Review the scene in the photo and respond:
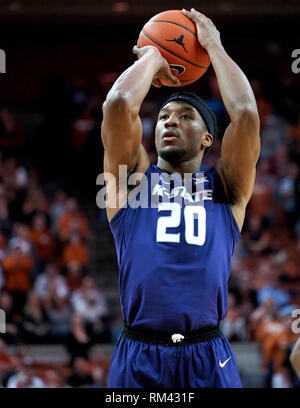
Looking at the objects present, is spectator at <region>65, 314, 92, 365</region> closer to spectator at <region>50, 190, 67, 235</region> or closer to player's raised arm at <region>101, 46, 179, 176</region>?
spectator at <region>50, 190, 67, 235</region>

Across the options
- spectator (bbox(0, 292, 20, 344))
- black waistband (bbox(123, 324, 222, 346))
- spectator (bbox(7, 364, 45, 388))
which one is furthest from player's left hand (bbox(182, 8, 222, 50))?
spectator (bbox(0, 292, 20, 344))

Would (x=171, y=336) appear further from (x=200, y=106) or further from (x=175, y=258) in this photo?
(x=200, y=106)

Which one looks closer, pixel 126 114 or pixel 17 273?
pixel 126 114

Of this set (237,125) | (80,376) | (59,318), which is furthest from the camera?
(59,318)

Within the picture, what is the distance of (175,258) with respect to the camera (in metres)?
3.89

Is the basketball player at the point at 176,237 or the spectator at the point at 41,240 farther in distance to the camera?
the spectator at the point at 41,240

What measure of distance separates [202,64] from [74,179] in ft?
34.8

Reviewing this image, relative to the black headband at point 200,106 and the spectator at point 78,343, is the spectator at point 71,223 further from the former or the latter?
the black headband at point 200,106

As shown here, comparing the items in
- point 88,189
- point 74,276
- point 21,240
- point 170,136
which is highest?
point 88,189

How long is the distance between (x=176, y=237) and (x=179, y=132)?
0.74 m

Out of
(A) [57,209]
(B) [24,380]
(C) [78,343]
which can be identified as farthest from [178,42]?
(A) [57,209]

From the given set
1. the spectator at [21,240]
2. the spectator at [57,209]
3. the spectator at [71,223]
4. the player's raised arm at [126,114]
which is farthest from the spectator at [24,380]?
the player's raised arm at [126,114]

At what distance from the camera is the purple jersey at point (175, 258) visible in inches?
151

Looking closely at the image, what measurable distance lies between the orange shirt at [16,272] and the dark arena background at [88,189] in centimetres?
2
